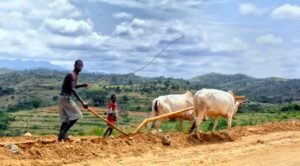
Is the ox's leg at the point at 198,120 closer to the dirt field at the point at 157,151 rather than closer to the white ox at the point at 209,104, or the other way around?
the white ox at the point at 209,104

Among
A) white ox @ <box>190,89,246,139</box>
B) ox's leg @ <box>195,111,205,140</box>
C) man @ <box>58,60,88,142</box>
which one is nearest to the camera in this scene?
man @ <box>58,60,88,142</box>

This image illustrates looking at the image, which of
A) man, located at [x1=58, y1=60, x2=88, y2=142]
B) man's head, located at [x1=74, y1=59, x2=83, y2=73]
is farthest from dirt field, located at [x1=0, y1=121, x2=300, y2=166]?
man's head, located at [x1=74, y1=59, x2=83, y2=73]

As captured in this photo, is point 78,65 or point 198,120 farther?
point 198,120

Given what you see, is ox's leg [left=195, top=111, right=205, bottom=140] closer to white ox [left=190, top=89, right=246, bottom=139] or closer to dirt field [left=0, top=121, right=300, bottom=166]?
white ox [left=190, top=89, right=246, bottom=139]

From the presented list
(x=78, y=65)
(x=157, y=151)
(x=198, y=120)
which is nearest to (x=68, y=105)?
(x=78, y=65)

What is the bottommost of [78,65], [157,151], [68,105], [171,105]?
[157,151]

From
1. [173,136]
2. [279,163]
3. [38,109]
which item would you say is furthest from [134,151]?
[38,109]

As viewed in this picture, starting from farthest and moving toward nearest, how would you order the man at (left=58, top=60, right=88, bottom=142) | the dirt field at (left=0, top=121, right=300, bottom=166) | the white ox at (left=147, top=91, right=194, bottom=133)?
the white ox at (left=147, top=91, right=194, bottom=133) → the man at (left=58, top=60, right=88, bottom=142) → the dirt field at (left=0, top=121, right=300, bottom=166)

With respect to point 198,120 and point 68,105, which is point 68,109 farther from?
point 198,120

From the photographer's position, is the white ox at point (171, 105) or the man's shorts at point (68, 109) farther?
the white ox at point (171, 105)

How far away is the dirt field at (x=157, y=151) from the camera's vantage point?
12.8 meters

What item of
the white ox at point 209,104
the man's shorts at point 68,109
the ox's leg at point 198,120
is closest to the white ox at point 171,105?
the white ox at point 209,104

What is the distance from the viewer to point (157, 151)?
14.8 metres

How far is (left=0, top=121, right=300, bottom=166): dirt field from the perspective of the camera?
12758 millimetres
